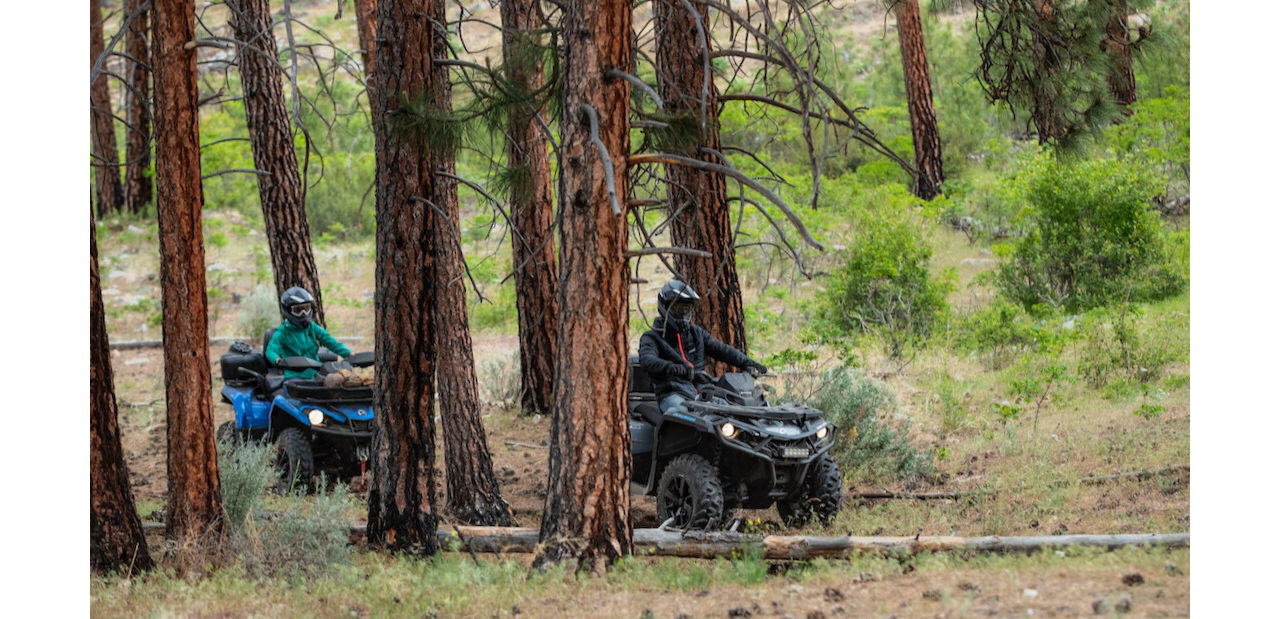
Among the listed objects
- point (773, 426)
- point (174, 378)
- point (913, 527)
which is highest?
point (174, 378)

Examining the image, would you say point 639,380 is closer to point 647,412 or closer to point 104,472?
point 647,412

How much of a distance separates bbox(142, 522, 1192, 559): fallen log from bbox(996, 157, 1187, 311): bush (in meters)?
9.48

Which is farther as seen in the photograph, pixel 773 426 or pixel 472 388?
pixel 472 388

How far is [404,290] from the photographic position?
24.4ft

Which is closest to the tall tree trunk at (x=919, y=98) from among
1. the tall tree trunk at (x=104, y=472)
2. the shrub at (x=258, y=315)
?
the shrub at (x=258, y=315)

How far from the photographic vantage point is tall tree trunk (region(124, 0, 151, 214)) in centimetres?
1944

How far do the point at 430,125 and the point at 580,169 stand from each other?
1.38m

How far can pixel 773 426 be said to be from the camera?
26.0 ft

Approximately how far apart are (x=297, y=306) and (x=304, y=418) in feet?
3.37

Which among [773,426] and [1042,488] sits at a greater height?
[773,426]

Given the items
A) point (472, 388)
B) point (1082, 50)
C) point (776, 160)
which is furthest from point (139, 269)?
point (1082, 50)

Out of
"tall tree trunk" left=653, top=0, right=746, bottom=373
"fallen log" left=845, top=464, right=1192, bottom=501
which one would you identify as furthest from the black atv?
"tall tree trunk" left=653, top=0, right=746, bottom=373

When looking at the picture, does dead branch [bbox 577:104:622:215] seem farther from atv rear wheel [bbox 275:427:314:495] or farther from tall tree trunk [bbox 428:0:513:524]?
atv rear wheel [bbox 275:427:314:495]

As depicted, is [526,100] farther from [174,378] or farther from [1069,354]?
[1069,354]
